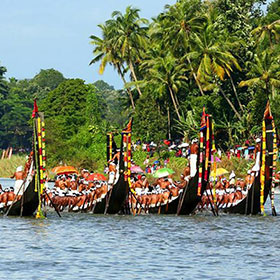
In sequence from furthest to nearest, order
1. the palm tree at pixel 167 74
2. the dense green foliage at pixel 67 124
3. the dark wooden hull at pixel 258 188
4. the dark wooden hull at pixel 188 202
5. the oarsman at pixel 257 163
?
the dense green foliage at pixel 67 124
the palm tree at pixel 167 74
the oarsman at pixel 257 163
the dark wooden hull at pixel 258 188
the dark wooden hull at pixel 188 202

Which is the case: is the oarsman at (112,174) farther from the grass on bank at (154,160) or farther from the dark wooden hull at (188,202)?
the grass on bank at (154,160)

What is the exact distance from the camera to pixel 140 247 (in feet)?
71.9

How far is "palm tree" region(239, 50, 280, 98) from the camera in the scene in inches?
2298

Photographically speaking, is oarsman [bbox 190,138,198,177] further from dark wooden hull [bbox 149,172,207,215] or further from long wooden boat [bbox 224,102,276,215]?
long wooden boat [bbox 224,102,276,215]

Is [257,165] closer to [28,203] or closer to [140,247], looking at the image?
[28,203]

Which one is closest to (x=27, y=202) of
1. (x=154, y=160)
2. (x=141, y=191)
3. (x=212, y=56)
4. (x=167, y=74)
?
(x=141, y=191)

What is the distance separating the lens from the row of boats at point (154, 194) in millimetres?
28547

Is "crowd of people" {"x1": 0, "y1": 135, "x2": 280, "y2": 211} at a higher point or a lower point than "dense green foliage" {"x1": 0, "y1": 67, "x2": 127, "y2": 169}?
lower

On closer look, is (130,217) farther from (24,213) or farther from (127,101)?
(127,101)

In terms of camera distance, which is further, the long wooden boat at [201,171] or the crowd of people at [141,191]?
the crowd of people at [141,191]

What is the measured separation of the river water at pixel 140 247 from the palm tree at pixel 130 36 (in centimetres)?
4373

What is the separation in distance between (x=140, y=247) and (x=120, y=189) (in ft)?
28.9

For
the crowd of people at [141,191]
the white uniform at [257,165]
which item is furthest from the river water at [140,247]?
the white uniform at [257,165]

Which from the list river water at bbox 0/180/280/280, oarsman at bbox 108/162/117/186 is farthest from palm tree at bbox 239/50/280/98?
river water at bbox 0/180/280/280
